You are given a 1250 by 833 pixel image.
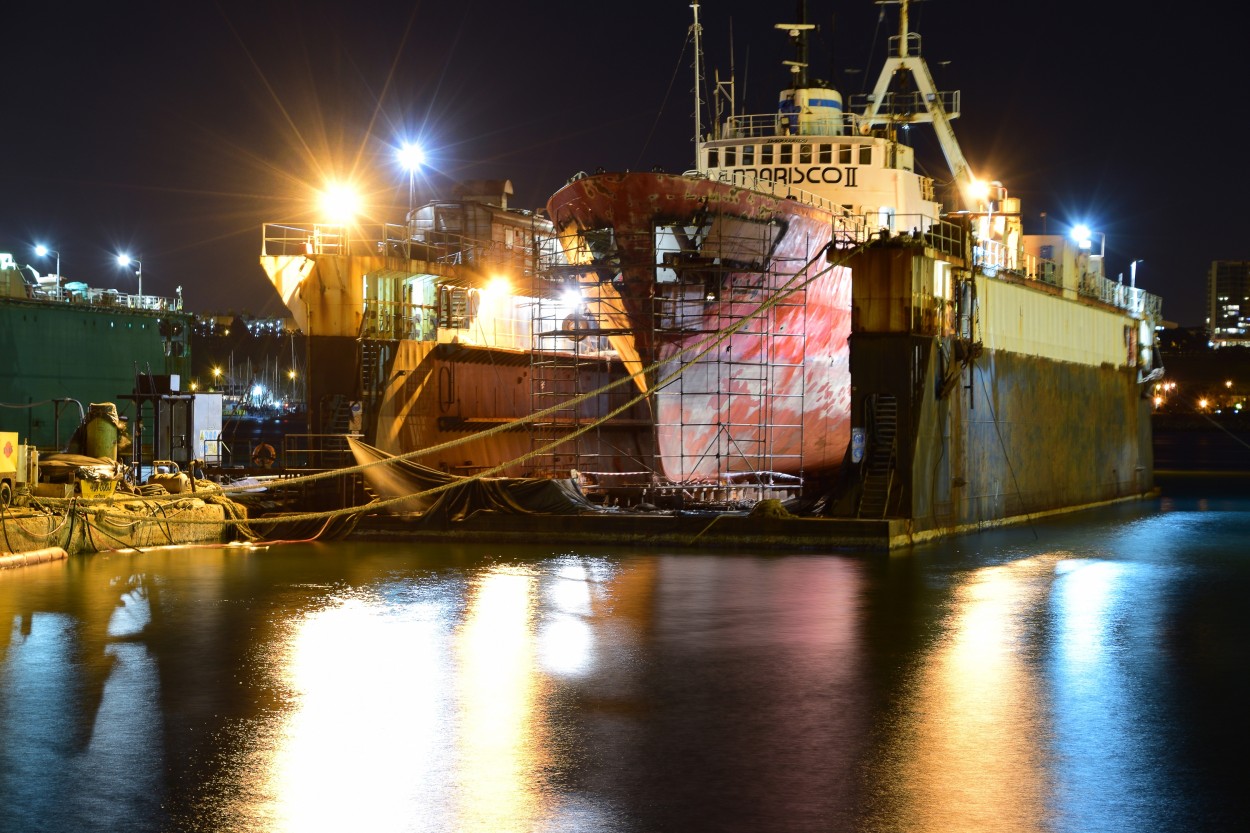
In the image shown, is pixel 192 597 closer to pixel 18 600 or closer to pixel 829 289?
pixel 18 600

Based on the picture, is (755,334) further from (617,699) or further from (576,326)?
(617,699)

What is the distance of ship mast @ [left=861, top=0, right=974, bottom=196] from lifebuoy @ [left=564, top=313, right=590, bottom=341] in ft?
33.8

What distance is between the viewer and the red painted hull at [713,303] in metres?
26.2

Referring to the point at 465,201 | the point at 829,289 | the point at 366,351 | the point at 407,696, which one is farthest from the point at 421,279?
the point at 407,696

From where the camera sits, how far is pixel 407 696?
1120cm

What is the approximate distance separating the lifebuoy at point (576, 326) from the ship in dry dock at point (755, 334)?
1.03 feet

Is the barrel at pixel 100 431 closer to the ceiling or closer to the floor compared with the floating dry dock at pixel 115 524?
closer to the ceiling

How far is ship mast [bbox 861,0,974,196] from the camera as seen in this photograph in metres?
36.6

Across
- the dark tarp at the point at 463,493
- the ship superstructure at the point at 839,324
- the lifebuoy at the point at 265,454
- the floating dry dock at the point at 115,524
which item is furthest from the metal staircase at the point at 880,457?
the lifebuoy at the point at 265,454

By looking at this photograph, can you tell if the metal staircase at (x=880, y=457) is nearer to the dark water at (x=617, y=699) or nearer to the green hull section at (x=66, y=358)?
the dark water at (x=617, y=699)

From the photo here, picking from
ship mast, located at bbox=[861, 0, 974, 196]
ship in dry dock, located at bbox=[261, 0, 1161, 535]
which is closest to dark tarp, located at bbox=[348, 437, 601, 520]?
ship in dry dock, located at bbox=[261, 0, 1161, 535]

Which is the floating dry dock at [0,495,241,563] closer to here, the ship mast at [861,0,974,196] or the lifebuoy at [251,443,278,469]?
the lifebuoy at [251,443,278,469]

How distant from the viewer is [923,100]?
37.1 meters

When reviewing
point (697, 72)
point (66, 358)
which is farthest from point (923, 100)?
point (66, 358)
